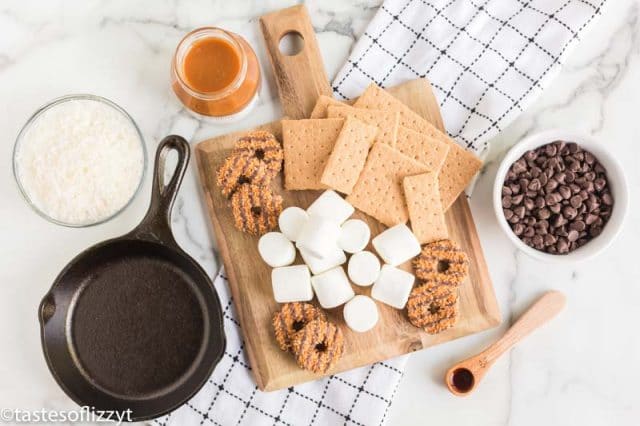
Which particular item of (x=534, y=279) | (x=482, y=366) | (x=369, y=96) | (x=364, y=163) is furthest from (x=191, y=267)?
(x=534, y=279)

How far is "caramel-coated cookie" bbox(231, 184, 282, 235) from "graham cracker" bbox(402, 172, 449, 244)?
0.29m

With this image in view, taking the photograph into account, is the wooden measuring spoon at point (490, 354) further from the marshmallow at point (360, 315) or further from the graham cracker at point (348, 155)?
the graham cracker at point (348, 155)

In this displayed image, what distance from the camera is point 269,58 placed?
1.48 m

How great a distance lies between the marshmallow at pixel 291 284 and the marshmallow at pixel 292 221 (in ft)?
0.24

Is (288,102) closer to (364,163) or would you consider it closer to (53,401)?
(364,163)

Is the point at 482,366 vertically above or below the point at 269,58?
below

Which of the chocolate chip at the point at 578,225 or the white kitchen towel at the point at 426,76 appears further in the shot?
the white kitchen towel at the point at 426,76

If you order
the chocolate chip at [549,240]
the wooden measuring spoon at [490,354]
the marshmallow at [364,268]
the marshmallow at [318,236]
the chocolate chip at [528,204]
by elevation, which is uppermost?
the chocolate chip at [528,204]

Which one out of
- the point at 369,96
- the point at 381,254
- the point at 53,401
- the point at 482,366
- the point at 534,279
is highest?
the point at 369,96

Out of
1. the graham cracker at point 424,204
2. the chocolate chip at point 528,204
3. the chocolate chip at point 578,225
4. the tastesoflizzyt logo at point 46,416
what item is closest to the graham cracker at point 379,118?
the graham cracker at point 424,204

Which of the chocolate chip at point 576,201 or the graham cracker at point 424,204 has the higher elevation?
the chocolate chip at point 576,201

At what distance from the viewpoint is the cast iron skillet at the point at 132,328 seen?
1406 mm

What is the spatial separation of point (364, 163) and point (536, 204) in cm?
38

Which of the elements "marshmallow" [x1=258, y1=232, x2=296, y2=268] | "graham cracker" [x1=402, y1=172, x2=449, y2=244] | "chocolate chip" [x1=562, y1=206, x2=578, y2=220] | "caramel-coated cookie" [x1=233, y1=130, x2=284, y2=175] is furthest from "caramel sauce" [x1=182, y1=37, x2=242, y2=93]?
"chocolate chip" [x1=562, y1=206, x2=578, y2=220]
